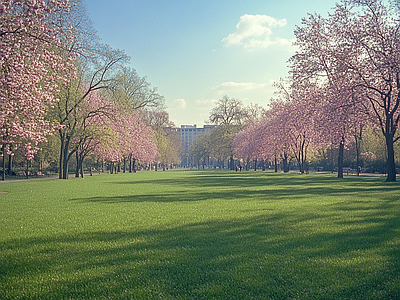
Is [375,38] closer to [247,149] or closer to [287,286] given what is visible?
[287,286]

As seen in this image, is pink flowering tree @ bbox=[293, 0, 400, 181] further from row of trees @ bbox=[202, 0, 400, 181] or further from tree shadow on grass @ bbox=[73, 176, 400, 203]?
tree shadow on grass @ bbox=[73, 176, 400, 203]

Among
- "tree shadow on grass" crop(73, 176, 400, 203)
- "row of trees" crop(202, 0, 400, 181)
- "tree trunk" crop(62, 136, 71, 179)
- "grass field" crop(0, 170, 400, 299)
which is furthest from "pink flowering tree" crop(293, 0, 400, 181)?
"tree trunk" crop(62, 136, 71, 179)

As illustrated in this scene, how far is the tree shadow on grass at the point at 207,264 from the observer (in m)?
4.77

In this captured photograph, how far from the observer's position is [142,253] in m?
6.69

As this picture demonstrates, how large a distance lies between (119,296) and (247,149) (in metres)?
65.5

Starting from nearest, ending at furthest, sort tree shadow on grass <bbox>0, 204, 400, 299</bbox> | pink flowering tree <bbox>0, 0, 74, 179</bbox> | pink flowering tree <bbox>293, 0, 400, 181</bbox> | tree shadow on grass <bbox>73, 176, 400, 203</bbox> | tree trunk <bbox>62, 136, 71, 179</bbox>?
tree shadow on grass <bbox>0, 204, 400, 299</bbox> < pink flowering tree <bbox>0, 0, 74, 179</bbox> < tree shadow on grass <bbox>73, 176, 400, 203</bbox> < pink flowering tree <bbox>293, 0, 400, 181</bbox> < tree trunk <bbox>62, 136, 71, 179</bbox>

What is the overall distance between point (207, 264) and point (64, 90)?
124 ft

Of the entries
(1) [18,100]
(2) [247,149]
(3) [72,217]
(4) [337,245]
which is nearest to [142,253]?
(4) [337,245]

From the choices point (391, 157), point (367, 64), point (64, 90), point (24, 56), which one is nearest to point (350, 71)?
point (367, 64)

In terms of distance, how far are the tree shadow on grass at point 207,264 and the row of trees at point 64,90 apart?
8597 mm

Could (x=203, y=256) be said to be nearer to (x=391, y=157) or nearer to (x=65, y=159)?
(x=391, y=157)

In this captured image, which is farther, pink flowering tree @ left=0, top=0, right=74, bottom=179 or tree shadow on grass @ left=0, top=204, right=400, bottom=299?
pink flowering tree @ left=0, top=0, right=74, bottom=179

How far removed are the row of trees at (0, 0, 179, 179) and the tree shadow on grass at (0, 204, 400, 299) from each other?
28.2 ft

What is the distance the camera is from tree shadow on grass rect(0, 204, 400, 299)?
4766 millimetres
